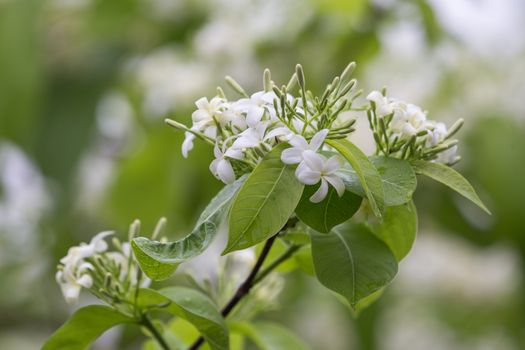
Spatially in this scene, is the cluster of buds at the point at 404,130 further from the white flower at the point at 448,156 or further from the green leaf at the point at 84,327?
the green leaf at the point at 84,327

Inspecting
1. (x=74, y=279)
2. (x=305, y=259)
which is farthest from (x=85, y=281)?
(x=305, y=259)

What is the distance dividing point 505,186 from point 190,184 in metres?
0.47

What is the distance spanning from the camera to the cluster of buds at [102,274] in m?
0.44

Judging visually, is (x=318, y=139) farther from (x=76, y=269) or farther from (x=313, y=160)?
(x=76, y=269)

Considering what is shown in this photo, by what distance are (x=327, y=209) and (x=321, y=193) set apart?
1 cm

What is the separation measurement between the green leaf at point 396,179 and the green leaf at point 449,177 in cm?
2

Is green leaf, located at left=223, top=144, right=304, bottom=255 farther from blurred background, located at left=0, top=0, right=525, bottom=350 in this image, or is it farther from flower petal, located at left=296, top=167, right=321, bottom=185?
blurred background, located at left=0, top=0, right=525, bottom=350

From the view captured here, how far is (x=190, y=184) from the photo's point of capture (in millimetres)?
1341

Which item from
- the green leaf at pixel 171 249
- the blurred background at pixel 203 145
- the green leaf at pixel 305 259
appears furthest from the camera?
the blurred background at pixel 203 145

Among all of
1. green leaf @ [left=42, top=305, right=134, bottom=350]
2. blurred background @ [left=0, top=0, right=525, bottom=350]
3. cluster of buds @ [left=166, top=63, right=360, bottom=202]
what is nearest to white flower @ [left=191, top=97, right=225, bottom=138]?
cluster of buds @ [left=166, top=63, right=360, bottom=202]

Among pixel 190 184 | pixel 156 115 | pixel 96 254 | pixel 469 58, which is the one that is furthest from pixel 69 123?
pixel 96 254

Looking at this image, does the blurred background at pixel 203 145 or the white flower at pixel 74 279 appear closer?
the white flower at pixel 74 279

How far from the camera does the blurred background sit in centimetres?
132

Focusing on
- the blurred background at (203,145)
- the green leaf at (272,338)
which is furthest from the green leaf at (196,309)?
the blurred background at (203,145)
